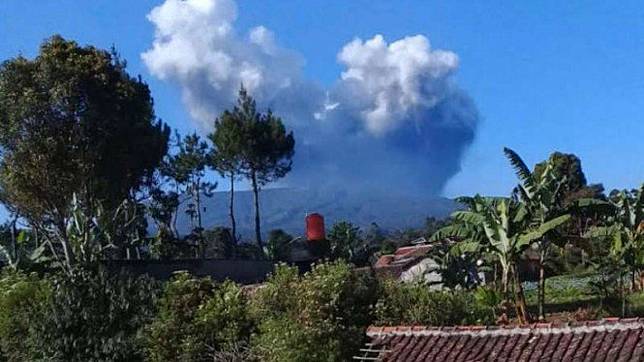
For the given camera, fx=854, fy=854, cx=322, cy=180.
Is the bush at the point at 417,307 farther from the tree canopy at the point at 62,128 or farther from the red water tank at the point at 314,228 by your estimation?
the red water tank at the point at 314,228

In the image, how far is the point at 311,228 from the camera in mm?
Result: 36344

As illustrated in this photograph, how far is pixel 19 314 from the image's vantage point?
16875mm

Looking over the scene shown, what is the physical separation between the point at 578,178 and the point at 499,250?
135 ft

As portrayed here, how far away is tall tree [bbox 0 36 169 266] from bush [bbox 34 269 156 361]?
9144 millimetres

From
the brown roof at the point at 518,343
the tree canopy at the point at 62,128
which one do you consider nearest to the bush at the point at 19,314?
the tree canopy at the point at 62,128

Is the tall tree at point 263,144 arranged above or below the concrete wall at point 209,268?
above

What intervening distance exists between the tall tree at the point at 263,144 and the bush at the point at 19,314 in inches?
1020

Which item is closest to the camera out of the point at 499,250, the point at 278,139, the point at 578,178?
the point at 499,250

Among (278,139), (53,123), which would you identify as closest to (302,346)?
(53,123)

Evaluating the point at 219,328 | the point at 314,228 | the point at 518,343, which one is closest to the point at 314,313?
the point at 219,328

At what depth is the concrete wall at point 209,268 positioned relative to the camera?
89.7 ft

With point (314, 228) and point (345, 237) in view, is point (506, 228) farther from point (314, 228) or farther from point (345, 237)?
point (345, 237)

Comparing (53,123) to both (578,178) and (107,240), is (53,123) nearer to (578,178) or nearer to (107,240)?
(107,240)

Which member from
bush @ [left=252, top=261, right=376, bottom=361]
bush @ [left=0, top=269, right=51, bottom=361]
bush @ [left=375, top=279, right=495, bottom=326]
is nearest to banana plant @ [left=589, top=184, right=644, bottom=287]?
bush @ [left=375, top=279, right=495, bottom=326]
